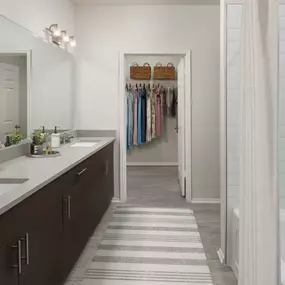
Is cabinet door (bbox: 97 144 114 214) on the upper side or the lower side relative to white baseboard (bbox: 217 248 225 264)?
upper

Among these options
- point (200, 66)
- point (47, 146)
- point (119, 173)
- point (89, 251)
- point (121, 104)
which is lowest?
point (89, 251)

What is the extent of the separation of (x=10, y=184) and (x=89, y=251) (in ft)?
4.83

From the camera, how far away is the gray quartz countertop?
1771mm

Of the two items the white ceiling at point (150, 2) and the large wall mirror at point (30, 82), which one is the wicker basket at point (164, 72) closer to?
the white ceiling at point (150, 2)

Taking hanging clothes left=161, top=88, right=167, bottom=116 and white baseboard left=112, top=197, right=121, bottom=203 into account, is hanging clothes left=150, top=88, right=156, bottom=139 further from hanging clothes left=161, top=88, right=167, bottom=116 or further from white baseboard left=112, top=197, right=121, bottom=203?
white baseboard left=112, top=197, right=121, bottom=203

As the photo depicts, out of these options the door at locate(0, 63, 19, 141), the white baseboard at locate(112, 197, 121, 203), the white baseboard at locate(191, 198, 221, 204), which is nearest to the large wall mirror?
the door at locate(0, 63, 19, 141)

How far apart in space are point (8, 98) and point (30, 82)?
1.69ft

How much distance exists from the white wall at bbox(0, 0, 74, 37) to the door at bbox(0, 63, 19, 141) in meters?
0.43

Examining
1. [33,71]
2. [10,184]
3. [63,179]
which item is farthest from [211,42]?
[10,184]

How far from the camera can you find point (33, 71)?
3721 millimetres

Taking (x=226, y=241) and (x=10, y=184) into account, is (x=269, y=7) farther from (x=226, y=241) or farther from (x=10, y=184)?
(x=226, y=241)

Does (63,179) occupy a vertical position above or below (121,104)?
below

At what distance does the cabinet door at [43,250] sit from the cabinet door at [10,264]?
0.07 m

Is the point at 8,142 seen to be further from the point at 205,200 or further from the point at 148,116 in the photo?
the point at 148,116
